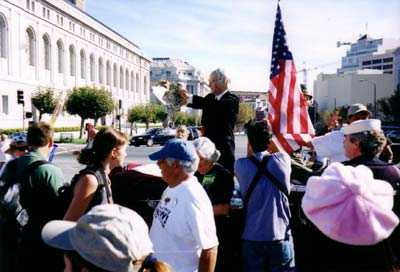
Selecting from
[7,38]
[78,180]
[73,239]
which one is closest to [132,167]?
[78,180]

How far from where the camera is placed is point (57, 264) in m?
4.06

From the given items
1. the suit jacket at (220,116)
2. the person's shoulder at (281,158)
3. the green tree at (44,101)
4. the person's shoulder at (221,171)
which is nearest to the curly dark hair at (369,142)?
the person's shoulder at (281,158)

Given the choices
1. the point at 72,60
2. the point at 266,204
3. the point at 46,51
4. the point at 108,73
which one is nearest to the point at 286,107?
the point at 266,204

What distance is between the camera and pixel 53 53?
61906mm

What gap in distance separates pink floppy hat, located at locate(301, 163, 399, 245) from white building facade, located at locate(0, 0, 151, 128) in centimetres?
4886

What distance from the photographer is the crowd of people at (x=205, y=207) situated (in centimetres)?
210

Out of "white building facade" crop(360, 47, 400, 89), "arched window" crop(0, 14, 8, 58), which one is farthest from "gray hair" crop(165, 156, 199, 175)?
"white building facade" crop(360, 47, 400, 89)

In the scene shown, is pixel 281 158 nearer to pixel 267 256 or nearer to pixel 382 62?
pixel 267 256

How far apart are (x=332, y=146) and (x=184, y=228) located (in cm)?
290

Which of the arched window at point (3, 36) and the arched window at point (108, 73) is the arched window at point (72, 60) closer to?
the arched window at point (108, 73)

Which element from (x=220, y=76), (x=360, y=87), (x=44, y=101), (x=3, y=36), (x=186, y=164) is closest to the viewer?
(x=186, y=164)

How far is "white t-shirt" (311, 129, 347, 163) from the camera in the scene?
5543 mm

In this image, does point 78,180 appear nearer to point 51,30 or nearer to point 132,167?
point 132,167

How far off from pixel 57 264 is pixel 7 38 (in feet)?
163
